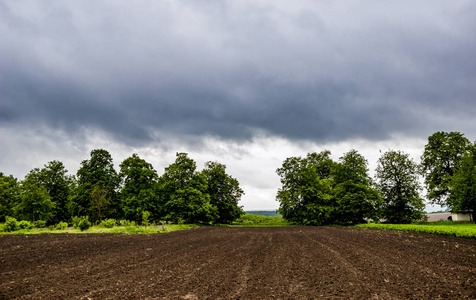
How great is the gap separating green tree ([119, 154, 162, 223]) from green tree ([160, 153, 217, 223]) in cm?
285

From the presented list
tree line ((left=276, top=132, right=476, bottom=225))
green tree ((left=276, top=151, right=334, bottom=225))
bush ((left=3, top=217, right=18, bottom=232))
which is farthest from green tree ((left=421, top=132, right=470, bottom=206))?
bush ((left=3, top=217, right=18, bottom=232))

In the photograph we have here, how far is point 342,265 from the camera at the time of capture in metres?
11.5

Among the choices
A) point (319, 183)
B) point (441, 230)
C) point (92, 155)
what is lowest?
point (441, 230)

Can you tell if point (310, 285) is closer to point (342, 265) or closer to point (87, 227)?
point (342, 265)

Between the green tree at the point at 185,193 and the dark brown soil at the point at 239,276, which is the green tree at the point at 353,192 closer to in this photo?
the green tree at the point at 185,193

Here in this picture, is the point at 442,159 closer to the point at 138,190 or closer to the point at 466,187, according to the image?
the point at 466,187

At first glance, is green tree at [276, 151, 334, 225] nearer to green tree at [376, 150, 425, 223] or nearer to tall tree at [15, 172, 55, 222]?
green tree at [376, 150, 425, 223]

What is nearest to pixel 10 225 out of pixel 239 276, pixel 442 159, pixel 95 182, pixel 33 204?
pixel 33 204

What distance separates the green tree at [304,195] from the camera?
173 feet

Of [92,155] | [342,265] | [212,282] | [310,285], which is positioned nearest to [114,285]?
[212,282]

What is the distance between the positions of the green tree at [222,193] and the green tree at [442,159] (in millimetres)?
39708

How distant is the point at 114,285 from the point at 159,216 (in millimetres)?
43337

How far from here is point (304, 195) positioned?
178 ft

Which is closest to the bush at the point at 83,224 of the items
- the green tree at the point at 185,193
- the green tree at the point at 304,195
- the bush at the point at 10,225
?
the bush at the point at 10,225
